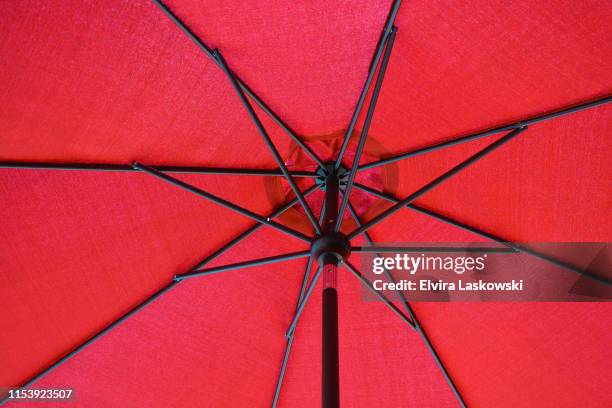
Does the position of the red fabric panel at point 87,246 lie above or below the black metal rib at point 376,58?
below

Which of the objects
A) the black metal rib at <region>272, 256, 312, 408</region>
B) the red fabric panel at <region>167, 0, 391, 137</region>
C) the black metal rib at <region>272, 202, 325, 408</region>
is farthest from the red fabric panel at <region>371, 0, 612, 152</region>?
the black metal rib at <region>272, 256, 312, 408</region>

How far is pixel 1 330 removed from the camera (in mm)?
3754

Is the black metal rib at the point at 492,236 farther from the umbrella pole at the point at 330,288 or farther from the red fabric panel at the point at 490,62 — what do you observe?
the red fabric panel at the point at 490,62

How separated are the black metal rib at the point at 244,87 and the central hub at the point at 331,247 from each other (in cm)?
71

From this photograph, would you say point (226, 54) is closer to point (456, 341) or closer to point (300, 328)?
point (300, 328)

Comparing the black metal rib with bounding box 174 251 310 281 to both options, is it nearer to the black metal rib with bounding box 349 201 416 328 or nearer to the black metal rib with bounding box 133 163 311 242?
the black metal rib with bounding box 133 163 311 242

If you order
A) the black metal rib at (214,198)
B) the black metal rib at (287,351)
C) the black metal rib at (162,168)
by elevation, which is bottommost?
the black metal rib at (287,351)

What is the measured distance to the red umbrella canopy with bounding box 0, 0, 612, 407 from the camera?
9.80 feet

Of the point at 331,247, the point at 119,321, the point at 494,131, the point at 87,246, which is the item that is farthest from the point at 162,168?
the point at 494,131

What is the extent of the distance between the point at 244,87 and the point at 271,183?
0.83 m

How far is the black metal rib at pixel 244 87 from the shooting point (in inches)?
113

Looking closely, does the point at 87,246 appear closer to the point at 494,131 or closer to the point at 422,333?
the point at 422,333

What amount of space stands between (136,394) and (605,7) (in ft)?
11.5

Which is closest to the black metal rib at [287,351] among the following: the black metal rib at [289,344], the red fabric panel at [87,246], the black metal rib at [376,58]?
the black metal rib at [289,344]
